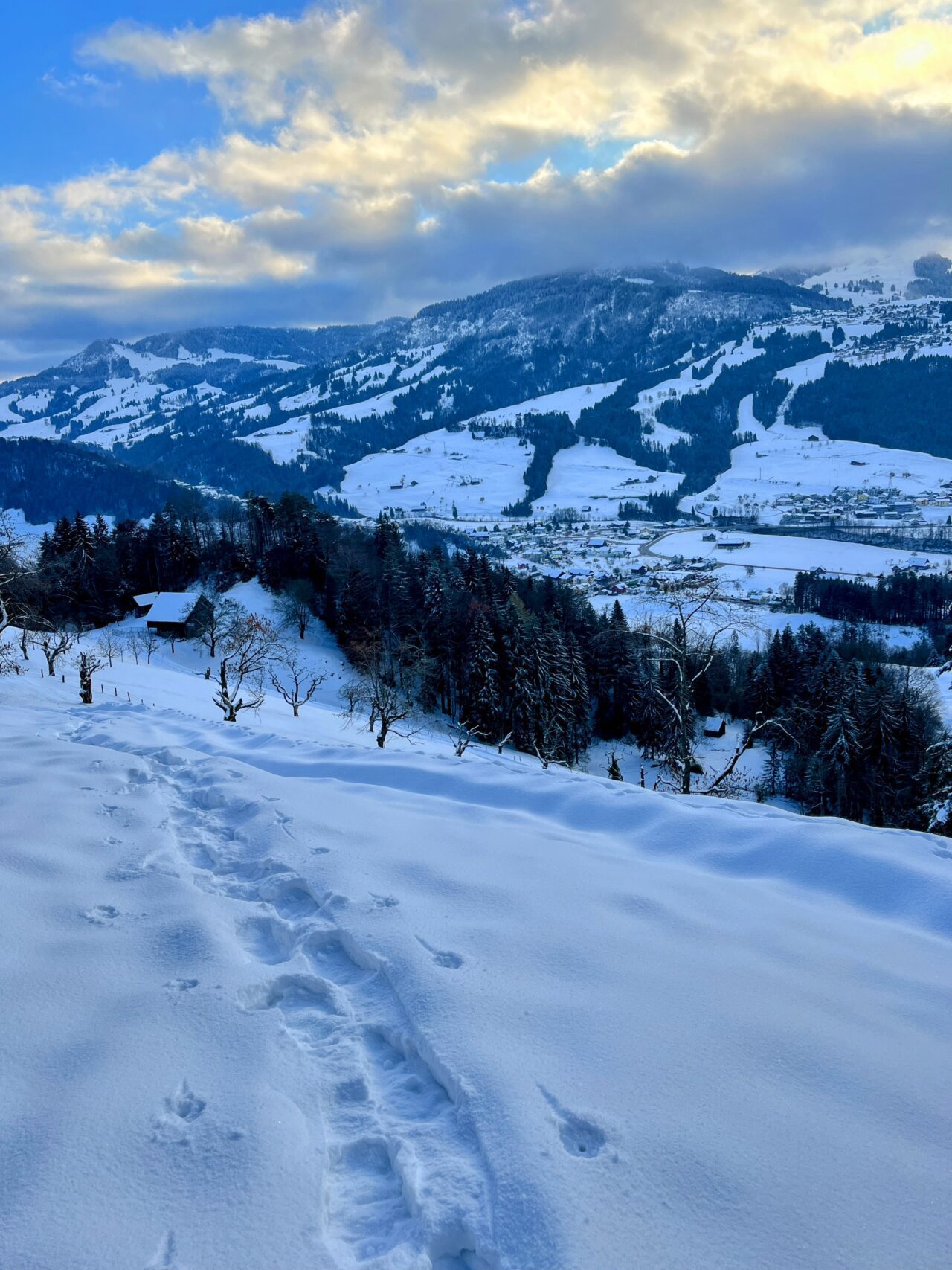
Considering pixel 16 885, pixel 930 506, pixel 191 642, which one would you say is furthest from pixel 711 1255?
pixel 930 506

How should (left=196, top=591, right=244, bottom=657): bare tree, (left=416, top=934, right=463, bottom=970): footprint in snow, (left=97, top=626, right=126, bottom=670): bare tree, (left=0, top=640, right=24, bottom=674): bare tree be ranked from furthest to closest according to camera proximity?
(left=196, top=591, right=244, bottom=657): bare tree → (left=97, top=626, right=126, bottom=670): bare tree → (left=0, top=640, right=24, bottom=674): bare tree → (left=416, top=934, right=463, bottom=970): footprint in snow

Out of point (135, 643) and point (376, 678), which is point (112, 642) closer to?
point (135, 643)

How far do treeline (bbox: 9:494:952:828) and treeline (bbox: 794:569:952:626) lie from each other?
1280 inches

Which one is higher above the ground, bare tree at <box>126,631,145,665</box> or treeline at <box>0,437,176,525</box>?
treeline at <box>0,437,176,525</box>

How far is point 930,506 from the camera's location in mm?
164750

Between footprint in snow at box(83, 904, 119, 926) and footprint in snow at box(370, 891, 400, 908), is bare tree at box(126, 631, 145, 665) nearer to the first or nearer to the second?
footprint in snow at box(83, 904, 119, 926)

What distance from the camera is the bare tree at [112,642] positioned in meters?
39.8

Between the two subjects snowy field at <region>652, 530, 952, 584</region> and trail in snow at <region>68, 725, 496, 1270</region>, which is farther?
snowy field at <region>652, 530, 952, 584</region>

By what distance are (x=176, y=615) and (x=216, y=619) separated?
3039 millimetres

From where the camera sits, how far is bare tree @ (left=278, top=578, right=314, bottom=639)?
1990 inches

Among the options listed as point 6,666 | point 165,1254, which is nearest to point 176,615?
point 6,666

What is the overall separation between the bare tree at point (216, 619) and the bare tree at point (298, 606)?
337 centimetres

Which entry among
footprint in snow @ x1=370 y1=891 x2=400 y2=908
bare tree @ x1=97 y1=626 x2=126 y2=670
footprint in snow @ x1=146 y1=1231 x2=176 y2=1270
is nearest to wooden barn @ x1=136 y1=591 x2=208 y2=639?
bare tree @ x1=97 y1=626 x2=126 y2=670

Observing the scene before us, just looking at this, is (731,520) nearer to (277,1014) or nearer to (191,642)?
(191,642)
